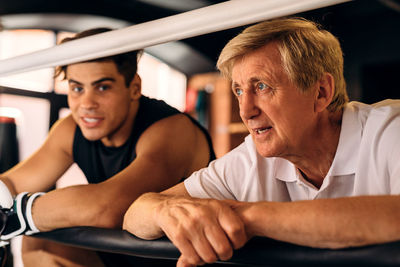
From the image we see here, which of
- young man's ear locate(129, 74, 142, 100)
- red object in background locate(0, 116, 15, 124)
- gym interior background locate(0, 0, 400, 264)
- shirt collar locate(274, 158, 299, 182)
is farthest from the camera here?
red object in background locate(0, 116, 15, 124)

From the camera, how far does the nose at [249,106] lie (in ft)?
2.54

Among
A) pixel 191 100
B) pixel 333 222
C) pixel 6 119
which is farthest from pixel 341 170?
pixel 6 119

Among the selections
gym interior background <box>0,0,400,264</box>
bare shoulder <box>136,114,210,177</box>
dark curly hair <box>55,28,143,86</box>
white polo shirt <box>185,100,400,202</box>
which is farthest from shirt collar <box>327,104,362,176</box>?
dark curly hair <box>55,28,143,86</box>

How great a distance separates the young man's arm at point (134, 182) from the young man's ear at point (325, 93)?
0.35m

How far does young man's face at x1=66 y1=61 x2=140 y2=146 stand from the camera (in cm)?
116

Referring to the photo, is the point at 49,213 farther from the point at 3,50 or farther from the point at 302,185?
the point at 3,50

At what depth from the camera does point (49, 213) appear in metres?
0.94

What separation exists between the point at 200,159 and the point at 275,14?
512 millimetres

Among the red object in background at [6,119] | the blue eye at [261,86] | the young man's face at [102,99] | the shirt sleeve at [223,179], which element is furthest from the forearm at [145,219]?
the red object in background at [6,119]

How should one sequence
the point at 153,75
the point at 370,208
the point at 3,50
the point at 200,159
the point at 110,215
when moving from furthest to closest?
the point at 3,50
the point at 153,75
the point at 200,159
the point at 110,215
the point at 370,208

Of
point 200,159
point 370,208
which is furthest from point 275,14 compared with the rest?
point 200,159

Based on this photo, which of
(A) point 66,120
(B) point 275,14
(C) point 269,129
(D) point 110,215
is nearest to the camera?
(B) point 275,14

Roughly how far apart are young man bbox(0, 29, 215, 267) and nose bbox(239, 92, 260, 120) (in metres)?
0.32

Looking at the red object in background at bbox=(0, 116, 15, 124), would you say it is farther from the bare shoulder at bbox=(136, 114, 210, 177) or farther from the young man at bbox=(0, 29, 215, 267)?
the bare shoulder at bbox=(136, 114, 210, 177)
